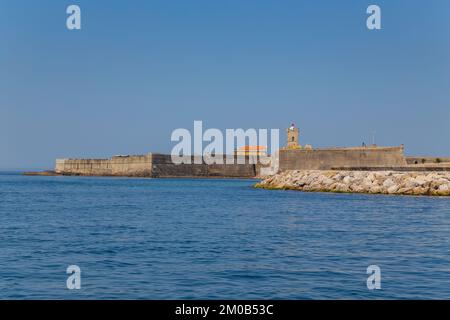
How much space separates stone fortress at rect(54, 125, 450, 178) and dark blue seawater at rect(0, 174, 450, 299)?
71.8ft

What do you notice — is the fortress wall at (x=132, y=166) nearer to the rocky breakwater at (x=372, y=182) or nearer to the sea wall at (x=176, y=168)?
the sea wall at (x=176, y=168)

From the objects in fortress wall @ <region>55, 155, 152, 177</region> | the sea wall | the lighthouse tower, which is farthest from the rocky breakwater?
fortress wall @ <region>55, 155, 152, 177</region>

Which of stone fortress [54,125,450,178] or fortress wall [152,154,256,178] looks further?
fortress wall [152,154,256,178]

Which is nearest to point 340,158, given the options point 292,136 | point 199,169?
point 292,136

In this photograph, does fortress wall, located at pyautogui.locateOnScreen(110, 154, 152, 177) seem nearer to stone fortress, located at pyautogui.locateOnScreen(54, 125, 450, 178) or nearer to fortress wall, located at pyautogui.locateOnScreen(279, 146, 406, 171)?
stone fortress, located at pyautogui.locateOnScreen(54, 125, 450, 178)

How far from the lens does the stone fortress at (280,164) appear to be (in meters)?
47.6

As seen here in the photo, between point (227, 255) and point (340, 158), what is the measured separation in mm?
38766

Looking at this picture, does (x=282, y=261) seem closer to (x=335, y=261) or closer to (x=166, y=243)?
(x=335, y=261)

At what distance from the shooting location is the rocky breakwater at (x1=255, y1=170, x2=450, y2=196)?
3491 cm

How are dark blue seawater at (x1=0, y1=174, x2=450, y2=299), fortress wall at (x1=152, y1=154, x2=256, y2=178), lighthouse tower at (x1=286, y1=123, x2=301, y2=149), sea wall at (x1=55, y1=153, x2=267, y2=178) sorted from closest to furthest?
dark blue seawater at (x1=0, y1=174, x2=450, y2=299), lighthouse tower at (x1=286, y1=123, x2=301, y2=149), sea wall at (x1=55, y1=153, x2=267, y2=178), fortress wall at (x1=152, y1=154, x2=256, y2=178)

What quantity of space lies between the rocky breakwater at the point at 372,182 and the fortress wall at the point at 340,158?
342 centimetres

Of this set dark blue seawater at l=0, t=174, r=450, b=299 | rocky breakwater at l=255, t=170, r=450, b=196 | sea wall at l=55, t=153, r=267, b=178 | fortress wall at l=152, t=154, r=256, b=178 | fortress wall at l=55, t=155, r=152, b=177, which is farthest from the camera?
fortress wall at l=55, t=155, r=152, b=177
